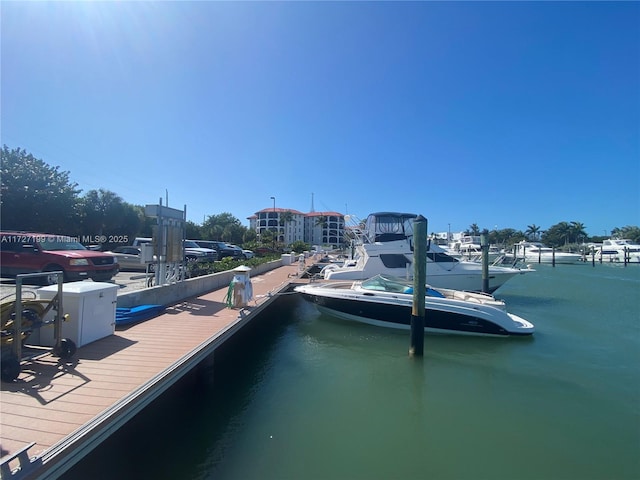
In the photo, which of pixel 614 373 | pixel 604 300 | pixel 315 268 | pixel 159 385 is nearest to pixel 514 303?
pixel 604 300

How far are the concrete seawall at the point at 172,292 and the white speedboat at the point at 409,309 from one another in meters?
3.29

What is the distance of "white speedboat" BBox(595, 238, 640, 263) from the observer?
183 feet

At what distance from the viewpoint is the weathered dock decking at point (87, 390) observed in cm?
279

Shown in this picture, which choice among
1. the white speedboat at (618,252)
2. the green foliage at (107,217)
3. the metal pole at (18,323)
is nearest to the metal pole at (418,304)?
the metal pole at (18,323)

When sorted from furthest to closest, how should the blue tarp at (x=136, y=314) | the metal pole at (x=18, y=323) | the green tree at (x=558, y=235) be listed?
the green tree at (x=558, y=235) < the blue tarp at (x=136, y=314) < the metal pole at (x=18, y=323)

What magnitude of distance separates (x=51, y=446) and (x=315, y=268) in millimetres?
21312

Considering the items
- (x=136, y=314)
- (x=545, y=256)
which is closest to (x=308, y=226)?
(x=545, y=256)

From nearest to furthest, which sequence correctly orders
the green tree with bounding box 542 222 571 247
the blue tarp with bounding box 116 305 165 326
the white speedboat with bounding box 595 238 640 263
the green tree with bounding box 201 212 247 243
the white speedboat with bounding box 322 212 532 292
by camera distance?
the blue tarp with bounding box 116 305 165 326
the white speedboat with bounding box 322 212 532 292
the white speedboat with bounding box 595 238 640 263
the green tree with bounding box 201 212 247 243
the green tree with bounding box 542 222 571 247

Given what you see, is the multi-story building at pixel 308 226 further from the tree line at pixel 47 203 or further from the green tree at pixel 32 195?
the green tree at pixel 32 195

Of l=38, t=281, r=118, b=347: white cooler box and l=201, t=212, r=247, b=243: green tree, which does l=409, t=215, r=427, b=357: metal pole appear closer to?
l=38, t=281, r=118, b=347: white cooler box

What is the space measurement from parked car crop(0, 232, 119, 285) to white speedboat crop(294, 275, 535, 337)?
6.67 m

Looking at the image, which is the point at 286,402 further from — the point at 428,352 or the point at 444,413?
the point at 428,352

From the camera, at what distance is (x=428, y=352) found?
890 cm

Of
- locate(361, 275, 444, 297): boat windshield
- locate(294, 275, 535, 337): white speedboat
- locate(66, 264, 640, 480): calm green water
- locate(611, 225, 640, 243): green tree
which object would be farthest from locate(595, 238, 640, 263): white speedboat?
locate(66, 264, 640, 480): calm green water
